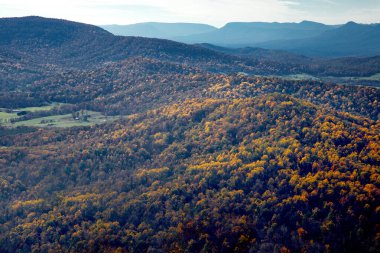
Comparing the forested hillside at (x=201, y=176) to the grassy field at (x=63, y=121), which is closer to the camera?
the forested hillside at (x=201, y=176)

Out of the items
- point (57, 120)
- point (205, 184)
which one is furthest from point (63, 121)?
point (205, 184)

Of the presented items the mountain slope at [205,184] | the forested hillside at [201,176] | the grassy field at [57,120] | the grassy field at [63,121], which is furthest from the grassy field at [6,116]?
the mountain slope at [205,184]

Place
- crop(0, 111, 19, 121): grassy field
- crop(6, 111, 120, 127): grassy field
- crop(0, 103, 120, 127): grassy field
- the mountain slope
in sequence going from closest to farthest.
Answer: the mountain slope → crop(6, 111, 120, 127): grassy field → crop(0, 103, 120, 127): grassy field → crop(0, 111, 19, 121): grassy field

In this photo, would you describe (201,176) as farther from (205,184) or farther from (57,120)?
(57,120)

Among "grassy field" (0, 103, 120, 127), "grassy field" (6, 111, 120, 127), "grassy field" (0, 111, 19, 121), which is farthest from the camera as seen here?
"grassy field" (0, 111, 19, 121)

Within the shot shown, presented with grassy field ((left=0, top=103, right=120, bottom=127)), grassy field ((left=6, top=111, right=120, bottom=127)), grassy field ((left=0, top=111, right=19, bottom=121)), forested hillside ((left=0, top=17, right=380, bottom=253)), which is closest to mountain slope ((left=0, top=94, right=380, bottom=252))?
forested hillside ((left=0, top=17, right=380, bottom=253))

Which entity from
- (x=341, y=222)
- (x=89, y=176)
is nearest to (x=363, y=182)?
(x=341, y=222)

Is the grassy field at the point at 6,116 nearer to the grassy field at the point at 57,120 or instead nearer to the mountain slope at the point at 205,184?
the grassy field at the point at 57,120

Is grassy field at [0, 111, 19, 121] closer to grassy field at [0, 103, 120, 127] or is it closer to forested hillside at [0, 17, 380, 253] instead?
grassy field at [0, 103, 120, 127]

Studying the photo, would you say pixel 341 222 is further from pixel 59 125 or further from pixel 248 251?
pixel 59 125
